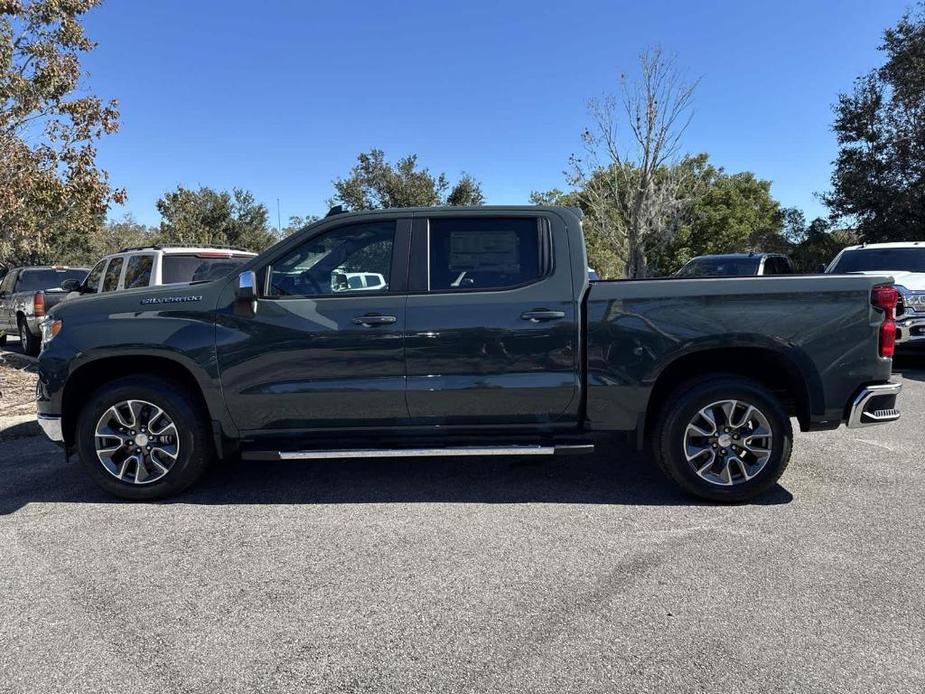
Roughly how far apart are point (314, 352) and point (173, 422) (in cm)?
111

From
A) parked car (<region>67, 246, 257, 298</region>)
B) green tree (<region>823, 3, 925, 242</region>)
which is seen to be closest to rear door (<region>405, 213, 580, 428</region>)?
parked car (<region>67, 246, 257, 298</region>)

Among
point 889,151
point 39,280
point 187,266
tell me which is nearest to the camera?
point 187,266

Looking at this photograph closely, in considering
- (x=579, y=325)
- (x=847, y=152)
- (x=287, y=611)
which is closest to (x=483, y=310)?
(x=579, y=325)

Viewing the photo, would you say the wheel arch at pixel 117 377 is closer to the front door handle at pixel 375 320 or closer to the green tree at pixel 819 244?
A: the front door handle at pixel 375 320

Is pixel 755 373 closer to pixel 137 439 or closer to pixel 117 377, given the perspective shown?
pixel 137 439

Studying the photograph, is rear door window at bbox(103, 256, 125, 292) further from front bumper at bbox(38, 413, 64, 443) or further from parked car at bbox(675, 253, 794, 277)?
parked car at bbox(675, 253, 794, 277)

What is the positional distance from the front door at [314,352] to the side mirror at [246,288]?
65 mm

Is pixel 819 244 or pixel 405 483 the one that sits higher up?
pixel 819 244

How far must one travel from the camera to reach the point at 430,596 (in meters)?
3.18

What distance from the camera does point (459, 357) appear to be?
14.2 feet

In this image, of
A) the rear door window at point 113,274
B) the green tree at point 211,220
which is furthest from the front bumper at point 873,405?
the green tree at point 211,220

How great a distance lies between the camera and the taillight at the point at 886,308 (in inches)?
164

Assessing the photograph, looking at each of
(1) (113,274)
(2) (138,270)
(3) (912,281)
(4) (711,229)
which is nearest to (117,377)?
(2) (138,270)

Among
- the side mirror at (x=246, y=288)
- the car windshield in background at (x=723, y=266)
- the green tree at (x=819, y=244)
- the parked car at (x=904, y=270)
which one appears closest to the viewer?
the side mirror at (x=246, y=288)
